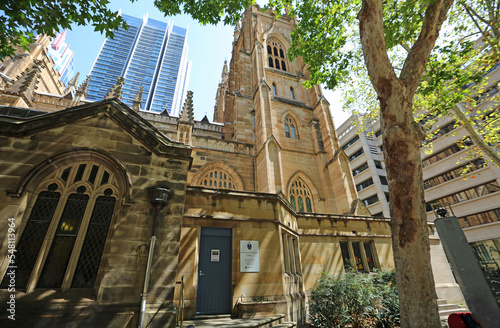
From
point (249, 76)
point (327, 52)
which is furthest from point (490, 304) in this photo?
point (249, 76)

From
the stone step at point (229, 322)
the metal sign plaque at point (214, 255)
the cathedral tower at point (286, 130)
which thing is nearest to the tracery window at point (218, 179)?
the cathedral tower at point (286, 130)

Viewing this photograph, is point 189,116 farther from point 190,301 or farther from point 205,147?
point 190,301

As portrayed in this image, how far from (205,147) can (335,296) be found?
1208cm

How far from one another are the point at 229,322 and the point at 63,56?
13834 cm

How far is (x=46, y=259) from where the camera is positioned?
4621 millimetres

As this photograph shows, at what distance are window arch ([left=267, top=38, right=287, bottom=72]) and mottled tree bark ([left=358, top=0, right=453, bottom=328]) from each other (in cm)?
1869

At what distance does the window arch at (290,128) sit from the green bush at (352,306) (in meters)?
12.9

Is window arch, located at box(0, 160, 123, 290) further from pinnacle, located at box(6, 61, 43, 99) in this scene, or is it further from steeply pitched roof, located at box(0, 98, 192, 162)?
pinnacle, located at box(6, 61, 43, 99)

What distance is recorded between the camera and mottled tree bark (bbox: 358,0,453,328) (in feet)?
12.1

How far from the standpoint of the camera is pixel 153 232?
16.7 feet

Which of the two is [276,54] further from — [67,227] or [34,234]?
[34,234]

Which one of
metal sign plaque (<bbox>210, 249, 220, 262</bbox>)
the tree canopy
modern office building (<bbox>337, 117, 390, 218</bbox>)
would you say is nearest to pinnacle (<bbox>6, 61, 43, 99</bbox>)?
the tree canopy

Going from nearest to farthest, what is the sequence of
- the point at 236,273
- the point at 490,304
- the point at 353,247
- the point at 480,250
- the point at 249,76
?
1. the point at 490,304
2. the point at 236,273
3. the point at 353,247
4. the point at 249,76
5. the point at 480,250

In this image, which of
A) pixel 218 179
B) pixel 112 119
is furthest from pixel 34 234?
pixel 218 179
